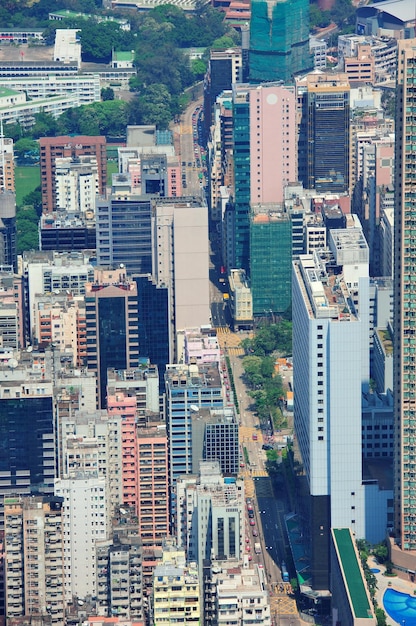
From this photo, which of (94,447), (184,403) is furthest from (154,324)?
(94,447)

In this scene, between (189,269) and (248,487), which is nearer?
(248,487)

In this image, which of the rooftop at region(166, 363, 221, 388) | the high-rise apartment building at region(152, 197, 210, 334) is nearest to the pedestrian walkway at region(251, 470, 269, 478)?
the rooftop at region(166, 363, 221, 388)

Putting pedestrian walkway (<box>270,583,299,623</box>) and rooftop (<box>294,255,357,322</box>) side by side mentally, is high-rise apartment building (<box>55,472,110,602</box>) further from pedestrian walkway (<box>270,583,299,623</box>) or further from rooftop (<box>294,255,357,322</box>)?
rooftop (<box>294,255,357,322</box>)

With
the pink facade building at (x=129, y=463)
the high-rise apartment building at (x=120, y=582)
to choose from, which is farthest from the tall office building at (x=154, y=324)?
the high-rise apartment building at (x=120, y=582)

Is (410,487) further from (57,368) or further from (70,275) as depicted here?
(70,275)

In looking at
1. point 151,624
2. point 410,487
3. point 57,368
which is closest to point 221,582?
point 151,624

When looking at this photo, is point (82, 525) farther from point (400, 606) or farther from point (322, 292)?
point (322, 292)
